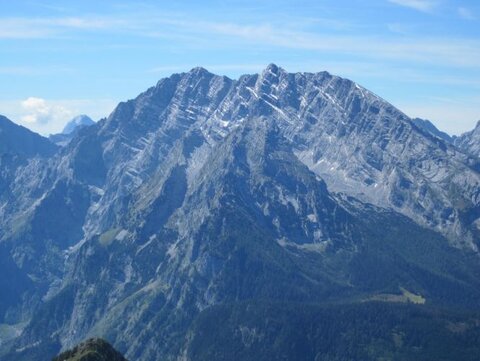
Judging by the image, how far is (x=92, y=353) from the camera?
546ft

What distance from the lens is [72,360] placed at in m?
165

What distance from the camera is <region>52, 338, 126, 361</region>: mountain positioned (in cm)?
16562

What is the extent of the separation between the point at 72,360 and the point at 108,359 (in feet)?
25.7

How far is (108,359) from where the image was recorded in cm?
16875

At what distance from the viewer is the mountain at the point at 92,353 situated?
165625 millimetres
